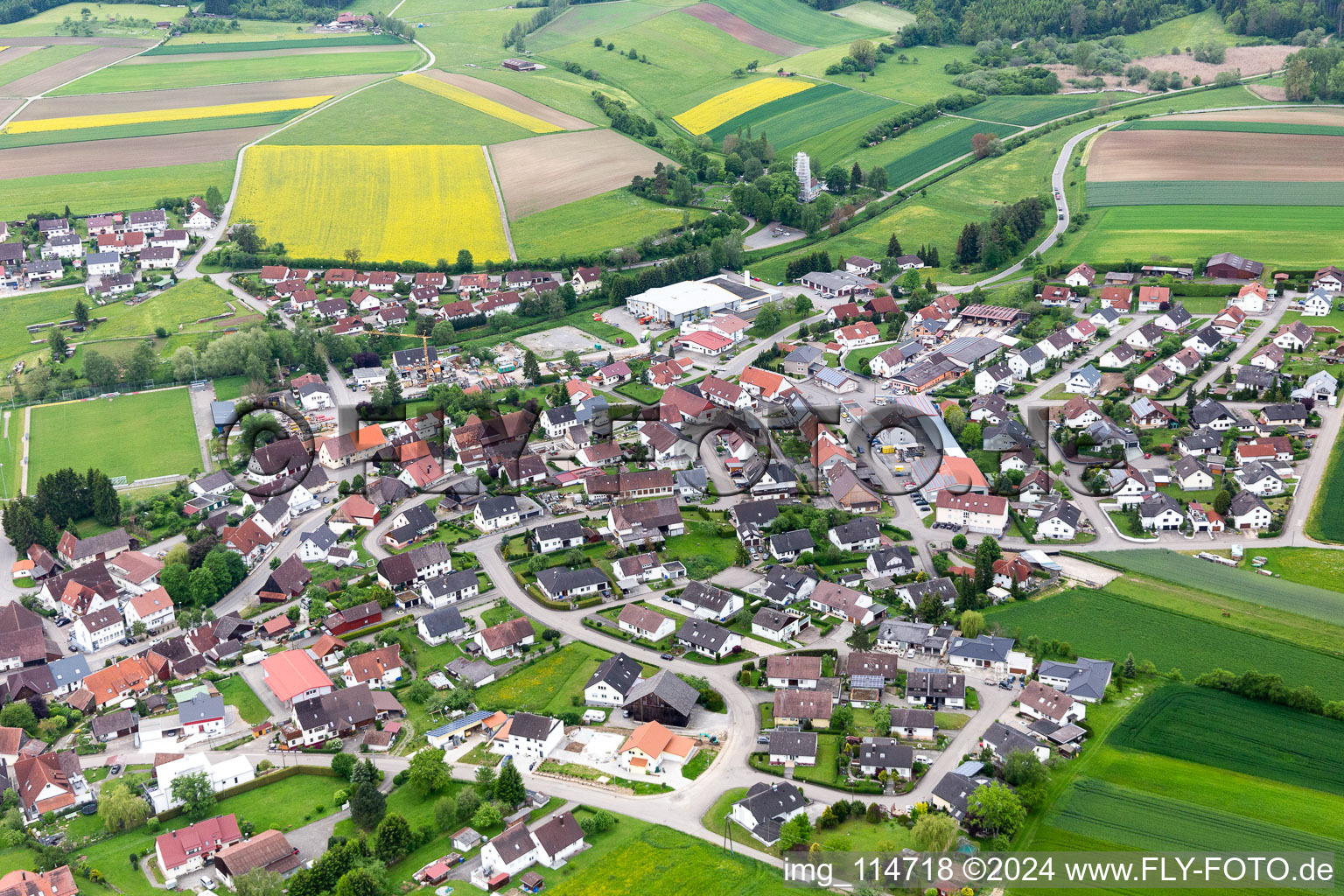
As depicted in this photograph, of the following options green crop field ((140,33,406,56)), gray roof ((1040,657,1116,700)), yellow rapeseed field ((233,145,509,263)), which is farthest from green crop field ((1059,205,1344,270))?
green crop field ((140,33,406,56))

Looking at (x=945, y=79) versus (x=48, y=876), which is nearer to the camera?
(x=48, y=876)

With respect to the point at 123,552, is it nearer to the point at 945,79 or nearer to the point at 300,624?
the point at 300,624

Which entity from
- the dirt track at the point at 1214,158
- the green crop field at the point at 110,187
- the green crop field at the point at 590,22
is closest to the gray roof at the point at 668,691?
the dirt track at the point at 1214,158

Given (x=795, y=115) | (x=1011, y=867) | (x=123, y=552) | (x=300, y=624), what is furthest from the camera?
(x=795, y=115)

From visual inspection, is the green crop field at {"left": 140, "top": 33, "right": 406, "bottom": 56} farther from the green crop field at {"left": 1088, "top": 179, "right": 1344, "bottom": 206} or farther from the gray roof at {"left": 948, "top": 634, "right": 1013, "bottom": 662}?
the gray roof at {"left": 948, "top": 634, "right": 1013, "bottom": 662}

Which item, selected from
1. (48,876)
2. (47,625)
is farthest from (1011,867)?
(47,625)
